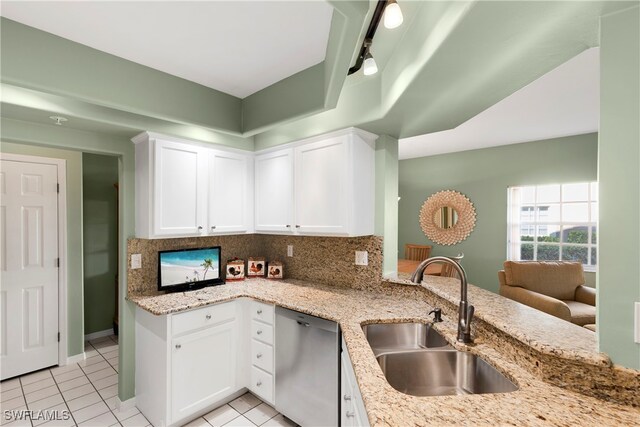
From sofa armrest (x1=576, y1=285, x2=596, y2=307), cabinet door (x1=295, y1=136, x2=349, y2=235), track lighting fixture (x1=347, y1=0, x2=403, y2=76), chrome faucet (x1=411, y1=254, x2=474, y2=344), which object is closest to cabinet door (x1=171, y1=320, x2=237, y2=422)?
cabinet door (x1=295, y1=136, x2=349, y2=235)

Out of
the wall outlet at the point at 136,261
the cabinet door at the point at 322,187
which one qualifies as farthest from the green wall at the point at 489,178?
the wall outlet at the point at 136,261

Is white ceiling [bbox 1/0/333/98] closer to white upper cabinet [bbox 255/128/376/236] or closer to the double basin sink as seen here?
white upper cabinet [bbox 255/128/376/236]

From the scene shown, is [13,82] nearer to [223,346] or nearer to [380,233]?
[223,346]

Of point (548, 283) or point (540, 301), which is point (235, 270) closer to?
point (540, 301)

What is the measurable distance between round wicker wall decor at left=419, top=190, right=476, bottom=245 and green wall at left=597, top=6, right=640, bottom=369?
14.5 ft

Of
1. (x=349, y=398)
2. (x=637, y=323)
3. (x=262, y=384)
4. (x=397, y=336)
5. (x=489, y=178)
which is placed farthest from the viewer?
(x=489, y=178)

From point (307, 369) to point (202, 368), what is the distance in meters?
0.84

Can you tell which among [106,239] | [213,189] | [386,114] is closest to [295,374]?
[213,189]

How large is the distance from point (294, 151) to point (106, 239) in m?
2.86

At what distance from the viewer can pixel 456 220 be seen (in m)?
5.29

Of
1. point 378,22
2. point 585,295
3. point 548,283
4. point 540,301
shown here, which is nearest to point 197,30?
point 378,22

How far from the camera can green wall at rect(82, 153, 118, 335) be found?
361 cm

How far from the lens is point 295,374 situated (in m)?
2.13

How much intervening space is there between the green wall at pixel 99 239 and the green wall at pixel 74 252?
389mm
